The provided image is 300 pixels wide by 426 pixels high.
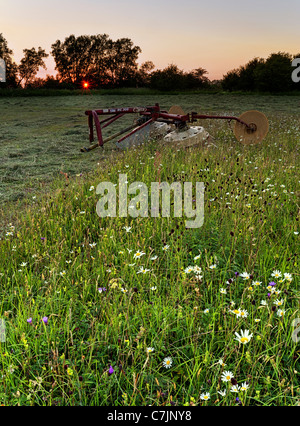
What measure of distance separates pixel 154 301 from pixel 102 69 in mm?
70948

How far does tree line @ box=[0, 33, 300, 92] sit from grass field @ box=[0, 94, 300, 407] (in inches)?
1763

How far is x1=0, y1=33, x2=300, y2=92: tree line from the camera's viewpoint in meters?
48.8

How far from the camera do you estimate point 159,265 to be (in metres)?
3.65

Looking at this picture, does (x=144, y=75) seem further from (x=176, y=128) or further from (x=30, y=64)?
(x=176, y=128)

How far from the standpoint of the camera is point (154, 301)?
9.89 ft

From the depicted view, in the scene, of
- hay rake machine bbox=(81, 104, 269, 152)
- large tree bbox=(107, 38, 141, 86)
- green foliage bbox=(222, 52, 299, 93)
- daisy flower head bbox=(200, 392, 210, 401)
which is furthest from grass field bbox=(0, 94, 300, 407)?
large tree bbox=(107, 38, 141, 86)

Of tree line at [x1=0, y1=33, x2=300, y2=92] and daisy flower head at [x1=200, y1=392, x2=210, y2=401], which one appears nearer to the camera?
daisy flower head at [x1=200, y1=392, x2=210, y2=401]

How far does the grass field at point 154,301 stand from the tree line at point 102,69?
44774mm

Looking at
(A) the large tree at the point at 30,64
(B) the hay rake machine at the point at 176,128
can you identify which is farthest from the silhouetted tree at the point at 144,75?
→ (B) the hay rake machine at the point at 176,128

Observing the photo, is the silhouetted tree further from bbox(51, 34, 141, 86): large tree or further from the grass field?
the grass field

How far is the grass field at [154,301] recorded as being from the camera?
223cm

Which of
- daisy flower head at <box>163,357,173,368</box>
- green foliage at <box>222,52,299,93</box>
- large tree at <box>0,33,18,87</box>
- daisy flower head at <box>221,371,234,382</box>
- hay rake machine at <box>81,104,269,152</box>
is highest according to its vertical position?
large tree at <box>0,33,18,87</box>

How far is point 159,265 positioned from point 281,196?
112 inches
